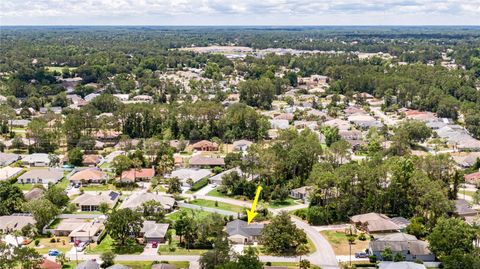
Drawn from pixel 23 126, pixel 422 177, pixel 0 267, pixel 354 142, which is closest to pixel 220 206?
pixel 422 177

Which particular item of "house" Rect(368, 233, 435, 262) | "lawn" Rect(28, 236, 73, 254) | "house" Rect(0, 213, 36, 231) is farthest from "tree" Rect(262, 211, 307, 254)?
"house" Rect(0, 213, 36, 231)

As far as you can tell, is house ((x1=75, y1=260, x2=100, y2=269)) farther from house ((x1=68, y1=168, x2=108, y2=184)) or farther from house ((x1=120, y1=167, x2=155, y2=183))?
house ((x1=68, y1=168, x2=108, y2=184))

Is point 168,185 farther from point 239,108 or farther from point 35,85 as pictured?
point 35,85

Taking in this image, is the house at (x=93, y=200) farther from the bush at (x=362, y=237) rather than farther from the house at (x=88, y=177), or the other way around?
the bush at (x=362, y=237)

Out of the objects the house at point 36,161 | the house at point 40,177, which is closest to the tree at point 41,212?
the house at point 40,177

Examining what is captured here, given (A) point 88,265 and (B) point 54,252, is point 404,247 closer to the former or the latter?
(A) point 88,265
